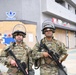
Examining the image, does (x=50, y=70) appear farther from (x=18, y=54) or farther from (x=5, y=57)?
(x=5, y=57)

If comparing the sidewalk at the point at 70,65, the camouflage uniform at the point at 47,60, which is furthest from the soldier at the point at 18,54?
the sidewalk at the point at 70,65

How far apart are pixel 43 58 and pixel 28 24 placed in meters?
18.1

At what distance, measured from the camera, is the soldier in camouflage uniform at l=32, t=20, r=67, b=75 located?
12.2 ft

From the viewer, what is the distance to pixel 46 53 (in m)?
3.65

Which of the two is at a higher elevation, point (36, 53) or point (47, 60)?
point (36, 53)

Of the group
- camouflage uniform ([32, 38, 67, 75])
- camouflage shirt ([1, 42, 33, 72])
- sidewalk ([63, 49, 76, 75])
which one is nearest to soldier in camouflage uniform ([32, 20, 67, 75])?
camouflage uniform ([32, 38, 67, 75])

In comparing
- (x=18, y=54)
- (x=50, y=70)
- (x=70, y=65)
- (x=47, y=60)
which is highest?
(x=18, y=54)

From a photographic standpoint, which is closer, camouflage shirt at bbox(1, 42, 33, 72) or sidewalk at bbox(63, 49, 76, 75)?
camouflage shirt at bbox(1, 42, 33, 72)

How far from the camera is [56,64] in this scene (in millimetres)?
3730

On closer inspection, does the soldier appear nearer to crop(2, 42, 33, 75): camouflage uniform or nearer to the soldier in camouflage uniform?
crop(2, 42, 33, 75): camouflage uniform

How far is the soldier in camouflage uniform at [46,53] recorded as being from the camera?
146 inches

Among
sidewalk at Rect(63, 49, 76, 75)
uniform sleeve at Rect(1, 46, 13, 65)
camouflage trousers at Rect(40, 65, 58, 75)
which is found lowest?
sidewalk at Rect(63, 49, 76, 75)

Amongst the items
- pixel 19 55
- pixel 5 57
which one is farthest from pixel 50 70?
pixel 5 57

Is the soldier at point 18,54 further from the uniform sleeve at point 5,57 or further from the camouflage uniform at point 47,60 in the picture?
the camouflage uniform at point 47,60
